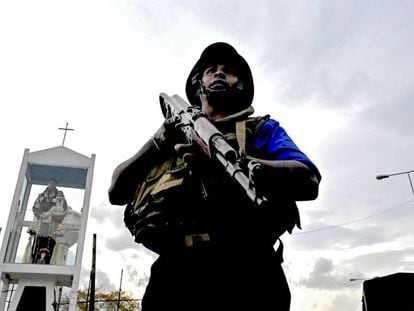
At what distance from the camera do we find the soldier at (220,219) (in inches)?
65.6

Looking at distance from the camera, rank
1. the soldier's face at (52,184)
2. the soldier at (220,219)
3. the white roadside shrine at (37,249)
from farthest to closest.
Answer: the soldier's face at (52,184)
the white roadside shrine at (37,249)
the soldier at (220,219)

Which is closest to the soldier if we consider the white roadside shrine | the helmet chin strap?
the helmet chin strap

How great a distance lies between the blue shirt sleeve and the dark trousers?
1.41 ft

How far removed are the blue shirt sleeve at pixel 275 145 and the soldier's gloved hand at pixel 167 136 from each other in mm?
439

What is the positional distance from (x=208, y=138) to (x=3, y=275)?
14.5m

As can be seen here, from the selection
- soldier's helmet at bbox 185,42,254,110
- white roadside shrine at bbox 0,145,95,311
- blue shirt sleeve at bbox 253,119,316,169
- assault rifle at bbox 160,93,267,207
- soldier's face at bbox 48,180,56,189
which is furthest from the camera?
soldier's face at bbox 48,180,56,189

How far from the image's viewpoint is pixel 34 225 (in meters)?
14.0

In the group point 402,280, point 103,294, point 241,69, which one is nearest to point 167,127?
point 241,69

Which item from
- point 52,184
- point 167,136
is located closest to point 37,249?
point 52,184

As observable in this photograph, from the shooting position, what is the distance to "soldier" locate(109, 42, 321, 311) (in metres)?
1.67

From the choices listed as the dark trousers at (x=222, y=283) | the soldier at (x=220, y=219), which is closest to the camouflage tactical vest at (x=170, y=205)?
the soldier at (x=220, y=219)

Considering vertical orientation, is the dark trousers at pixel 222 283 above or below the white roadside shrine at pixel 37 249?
below

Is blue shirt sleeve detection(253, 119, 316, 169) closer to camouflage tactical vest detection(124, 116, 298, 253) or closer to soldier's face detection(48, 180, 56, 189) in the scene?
camouflage tactical vest detection(124, 116, 298, 253)

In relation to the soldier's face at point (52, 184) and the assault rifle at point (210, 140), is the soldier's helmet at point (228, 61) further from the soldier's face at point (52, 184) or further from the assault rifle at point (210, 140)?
the soldier's face at point (52, 184)
